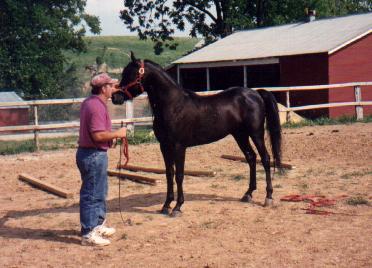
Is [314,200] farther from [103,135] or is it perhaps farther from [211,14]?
[211,14]

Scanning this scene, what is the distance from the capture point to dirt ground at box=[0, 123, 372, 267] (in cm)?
562

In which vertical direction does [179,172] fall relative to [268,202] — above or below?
above

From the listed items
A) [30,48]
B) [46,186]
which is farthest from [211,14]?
[46,186]

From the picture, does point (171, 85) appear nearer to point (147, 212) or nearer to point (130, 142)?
point (147, 212)

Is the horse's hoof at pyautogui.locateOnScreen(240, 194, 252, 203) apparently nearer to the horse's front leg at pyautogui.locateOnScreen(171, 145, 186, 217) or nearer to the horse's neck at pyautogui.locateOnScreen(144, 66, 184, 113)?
the horse's front leg at pyautogui.locateOnScreen(171, 145, 186, 217)

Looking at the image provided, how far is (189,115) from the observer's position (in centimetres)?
763

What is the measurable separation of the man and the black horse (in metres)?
1.01

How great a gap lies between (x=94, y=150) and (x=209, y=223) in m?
1.79

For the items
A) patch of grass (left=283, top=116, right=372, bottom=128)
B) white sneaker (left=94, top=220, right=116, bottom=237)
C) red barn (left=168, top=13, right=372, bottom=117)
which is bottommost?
white sneaker (left=94, top=220, right=116, bottom=237)

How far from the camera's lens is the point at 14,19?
135 feet

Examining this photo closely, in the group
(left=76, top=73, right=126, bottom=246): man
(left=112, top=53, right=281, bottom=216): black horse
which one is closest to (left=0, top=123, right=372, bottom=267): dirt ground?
(left=76, top=73, right=126, bottom=246): man

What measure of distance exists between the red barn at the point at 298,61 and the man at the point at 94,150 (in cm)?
1737

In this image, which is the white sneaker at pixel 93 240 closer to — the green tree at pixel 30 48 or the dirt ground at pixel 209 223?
the dirt ground at pixel 209 223

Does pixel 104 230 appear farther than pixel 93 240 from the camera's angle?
Yes
